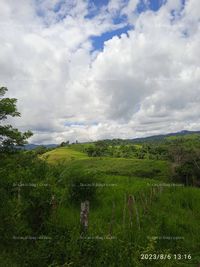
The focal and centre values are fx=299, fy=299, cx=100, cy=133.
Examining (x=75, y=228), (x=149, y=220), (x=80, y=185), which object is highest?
(x=80, y=185)

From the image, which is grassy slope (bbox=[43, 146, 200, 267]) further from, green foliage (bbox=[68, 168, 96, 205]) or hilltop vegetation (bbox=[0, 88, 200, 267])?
green foliage (bbox=[68, 168, 96, 205])

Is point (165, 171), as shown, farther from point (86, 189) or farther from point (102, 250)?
point (102, 250)

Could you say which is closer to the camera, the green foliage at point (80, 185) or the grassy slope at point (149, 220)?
the grassy slope at point (149, 220)

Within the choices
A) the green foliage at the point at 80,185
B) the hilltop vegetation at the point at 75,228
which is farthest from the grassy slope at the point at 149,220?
the green foliage at the point at 80,185

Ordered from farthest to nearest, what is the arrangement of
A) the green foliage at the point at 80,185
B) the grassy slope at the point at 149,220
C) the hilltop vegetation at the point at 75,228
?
the green foliage at the point at 80,185 < the grassy slope at the point at 149,220 < the hilltop vegetation at the point at 75,228

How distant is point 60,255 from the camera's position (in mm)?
8398

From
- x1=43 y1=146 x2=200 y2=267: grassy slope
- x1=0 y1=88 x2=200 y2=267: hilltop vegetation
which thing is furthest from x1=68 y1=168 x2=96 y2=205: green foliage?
x1=43 y1=146 x2=200 y2=267: grassy slope

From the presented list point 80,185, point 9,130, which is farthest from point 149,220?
point 9,130

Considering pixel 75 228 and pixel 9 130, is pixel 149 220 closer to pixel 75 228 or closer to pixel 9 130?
pixel 75 228

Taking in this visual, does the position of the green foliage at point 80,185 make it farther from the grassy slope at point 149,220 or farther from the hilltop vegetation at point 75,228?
the grassy slope at point 149,220

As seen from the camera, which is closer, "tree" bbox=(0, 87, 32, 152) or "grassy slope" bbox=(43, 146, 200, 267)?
"grassy slope" bbox=(43, 146, 200, 267)

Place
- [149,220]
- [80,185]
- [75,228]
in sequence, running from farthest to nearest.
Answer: [80,185] → [149,220] → [75,228]

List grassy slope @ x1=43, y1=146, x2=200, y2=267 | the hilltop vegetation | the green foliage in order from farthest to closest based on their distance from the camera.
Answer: the green foliage → grassy slope @ x1=43, y1=146, x2=200, y2=267 → the hilltop vegetation

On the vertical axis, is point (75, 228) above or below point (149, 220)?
above
